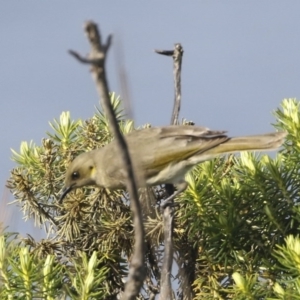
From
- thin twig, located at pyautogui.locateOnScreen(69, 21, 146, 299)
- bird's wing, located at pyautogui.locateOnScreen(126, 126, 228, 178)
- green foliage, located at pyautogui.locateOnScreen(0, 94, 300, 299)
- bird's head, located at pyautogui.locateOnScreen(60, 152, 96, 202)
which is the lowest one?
thin twig, located at pyautogui.locateOnScreen(69, 21, 146, 299)

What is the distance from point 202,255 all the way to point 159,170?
4.39 feet

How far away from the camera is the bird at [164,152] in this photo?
157 inches

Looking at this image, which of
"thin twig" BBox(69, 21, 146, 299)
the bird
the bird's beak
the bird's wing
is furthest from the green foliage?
"thin twig" BBox(69, 21, 146, 299)

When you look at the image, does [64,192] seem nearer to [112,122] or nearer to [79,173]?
[79,173]

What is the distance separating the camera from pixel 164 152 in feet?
15.9

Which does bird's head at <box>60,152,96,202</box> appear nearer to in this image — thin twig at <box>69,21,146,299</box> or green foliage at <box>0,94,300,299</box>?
green foliage at <box>0,94,300,299</box>

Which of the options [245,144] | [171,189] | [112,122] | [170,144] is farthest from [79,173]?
[112,122]

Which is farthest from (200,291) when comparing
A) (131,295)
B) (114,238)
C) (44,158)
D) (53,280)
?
(131,295)

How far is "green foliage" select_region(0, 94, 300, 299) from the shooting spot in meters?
2.93

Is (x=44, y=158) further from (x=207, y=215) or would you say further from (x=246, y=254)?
(x=246, y=254)

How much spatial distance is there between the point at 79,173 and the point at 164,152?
96 cm

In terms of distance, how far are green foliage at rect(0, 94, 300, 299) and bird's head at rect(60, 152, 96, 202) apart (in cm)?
5

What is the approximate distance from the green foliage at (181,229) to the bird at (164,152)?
25 cm

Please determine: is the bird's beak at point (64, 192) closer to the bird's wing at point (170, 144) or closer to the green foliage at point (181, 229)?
the green foliage at point (181, 229)
